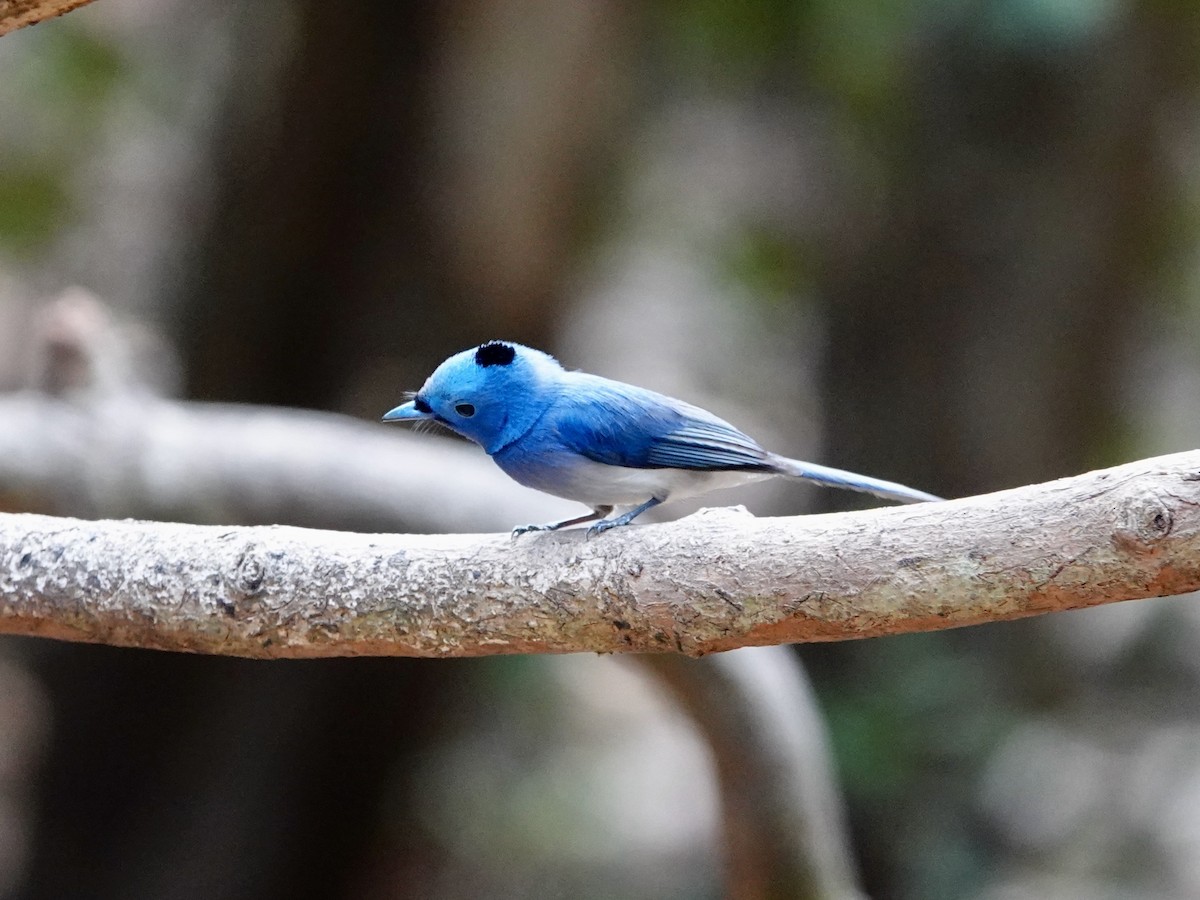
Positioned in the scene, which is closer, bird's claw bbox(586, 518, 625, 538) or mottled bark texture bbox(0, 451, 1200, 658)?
mottled bark texture bbox(0, 451, 1200, 658)

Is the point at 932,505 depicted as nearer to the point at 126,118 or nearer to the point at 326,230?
the point at 326,230

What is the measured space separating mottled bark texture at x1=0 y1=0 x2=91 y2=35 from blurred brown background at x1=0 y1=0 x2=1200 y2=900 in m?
2.72

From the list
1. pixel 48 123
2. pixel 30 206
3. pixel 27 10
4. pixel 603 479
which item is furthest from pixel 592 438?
pixel 48 123

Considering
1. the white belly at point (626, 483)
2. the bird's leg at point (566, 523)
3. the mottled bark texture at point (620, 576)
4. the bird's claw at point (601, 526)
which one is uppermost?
the white belly at point (626, 483)

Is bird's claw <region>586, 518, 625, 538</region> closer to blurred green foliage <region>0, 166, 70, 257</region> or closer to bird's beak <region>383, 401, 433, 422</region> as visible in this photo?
bird's beak <region>383, 401, 433, 422</region>

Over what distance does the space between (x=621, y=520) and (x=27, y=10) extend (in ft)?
3.87

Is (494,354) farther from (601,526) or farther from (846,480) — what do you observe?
(846,480)

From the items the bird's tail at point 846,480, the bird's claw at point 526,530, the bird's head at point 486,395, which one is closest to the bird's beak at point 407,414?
the bird's head at point 486,395

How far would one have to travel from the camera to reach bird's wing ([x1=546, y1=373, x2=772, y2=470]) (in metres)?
2.25

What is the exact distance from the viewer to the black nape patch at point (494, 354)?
2.12 meters

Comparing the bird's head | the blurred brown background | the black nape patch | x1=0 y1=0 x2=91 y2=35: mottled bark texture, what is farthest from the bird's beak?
the blurred brown background

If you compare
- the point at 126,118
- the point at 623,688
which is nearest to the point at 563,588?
the point at 126,118

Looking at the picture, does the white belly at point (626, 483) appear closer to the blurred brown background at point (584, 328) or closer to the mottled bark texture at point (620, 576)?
the mottled bark texture at point (620, 576)

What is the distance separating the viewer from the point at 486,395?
7.15 ft
